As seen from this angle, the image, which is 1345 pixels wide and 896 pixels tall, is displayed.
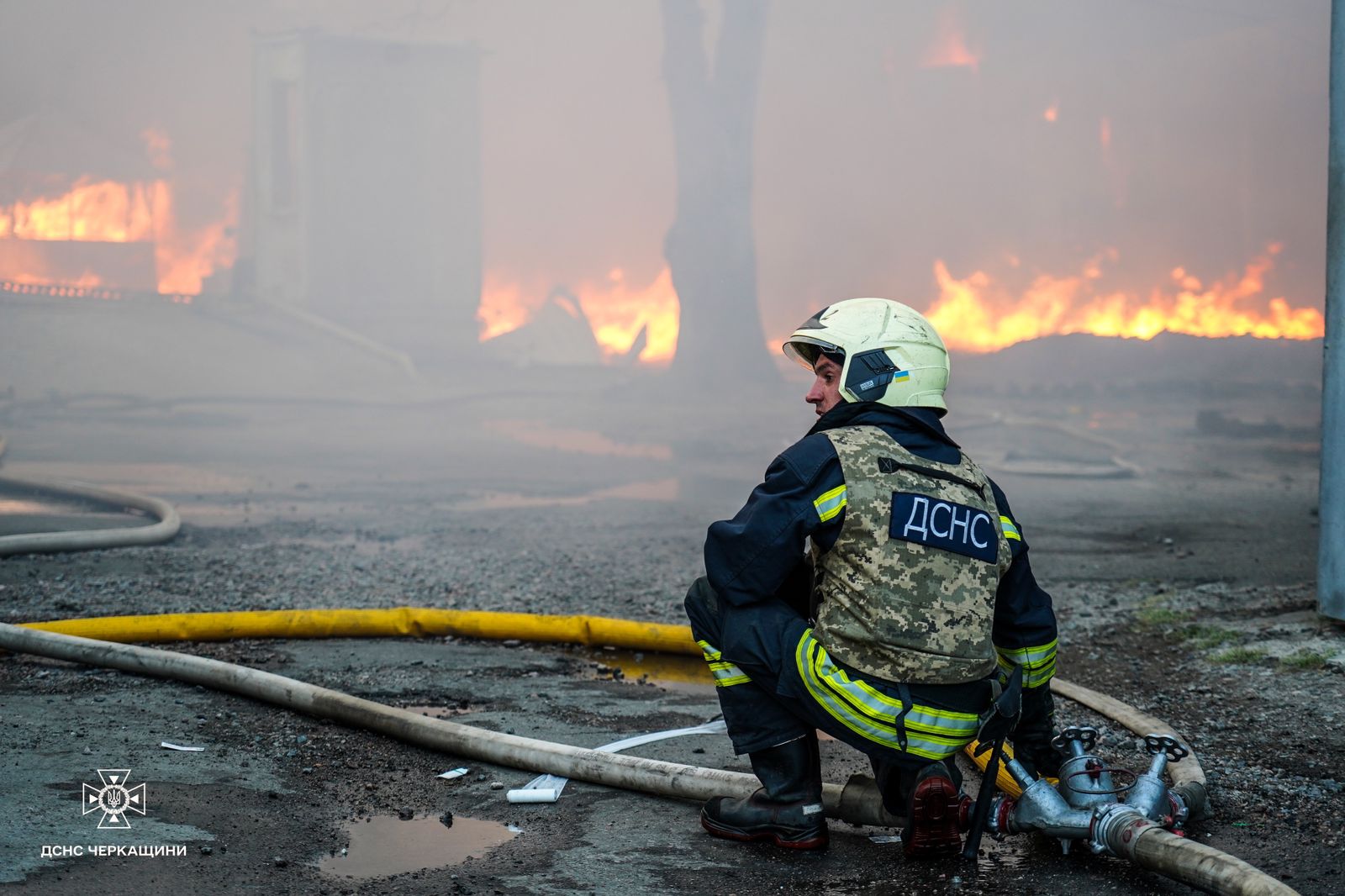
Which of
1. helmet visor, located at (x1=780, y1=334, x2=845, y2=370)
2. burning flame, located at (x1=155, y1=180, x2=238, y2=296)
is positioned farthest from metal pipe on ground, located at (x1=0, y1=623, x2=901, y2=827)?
burning flame, located at (x1=155, y1=180, x2=238, y2=296)

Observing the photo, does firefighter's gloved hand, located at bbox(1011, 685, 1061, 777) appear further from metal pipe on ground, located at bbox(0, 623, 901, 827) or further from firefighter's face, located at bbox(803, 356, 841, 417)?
firefighter's face, located at bbox(803, 356, 841, 417)

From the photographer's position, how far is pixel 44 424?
10.8 m

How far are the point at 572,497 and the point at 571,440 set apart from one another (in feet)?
9.31

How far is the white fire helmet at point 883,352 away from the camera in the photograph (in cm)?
245

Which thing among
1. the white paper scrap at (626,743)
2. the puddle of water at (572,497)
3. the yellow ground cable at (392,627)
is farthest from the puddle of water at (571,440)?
the white paper scrap at (626,743)

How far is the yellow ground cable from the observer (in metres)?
4.31

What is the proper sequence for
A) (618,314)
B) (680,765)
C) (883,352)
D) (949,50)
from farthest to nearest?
(618,314) → (949,50) → (680,765) → (883,352)

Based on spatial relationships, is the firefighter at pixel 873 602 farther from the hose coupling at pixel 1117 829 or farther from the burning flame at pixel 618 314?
the burning flame at pixel 618 314

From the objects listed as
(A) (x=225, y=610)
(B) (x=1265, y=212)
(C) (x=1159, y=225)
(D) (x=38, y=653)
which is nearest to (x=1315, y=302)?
(B) (x=1265, y=212)

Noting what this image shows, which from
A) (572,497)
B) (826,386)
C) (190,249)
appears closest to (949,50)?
(572,497)

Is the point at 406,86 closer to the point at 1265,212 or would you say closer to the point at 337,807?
the point at 1265,212

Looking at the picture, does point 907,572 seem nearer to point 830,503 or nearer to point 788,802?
point 830,503

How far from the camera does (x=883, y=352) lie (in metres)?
2.46

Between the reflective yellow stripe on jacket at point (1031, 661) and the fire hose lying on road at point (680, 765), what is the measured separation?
0.12 m
